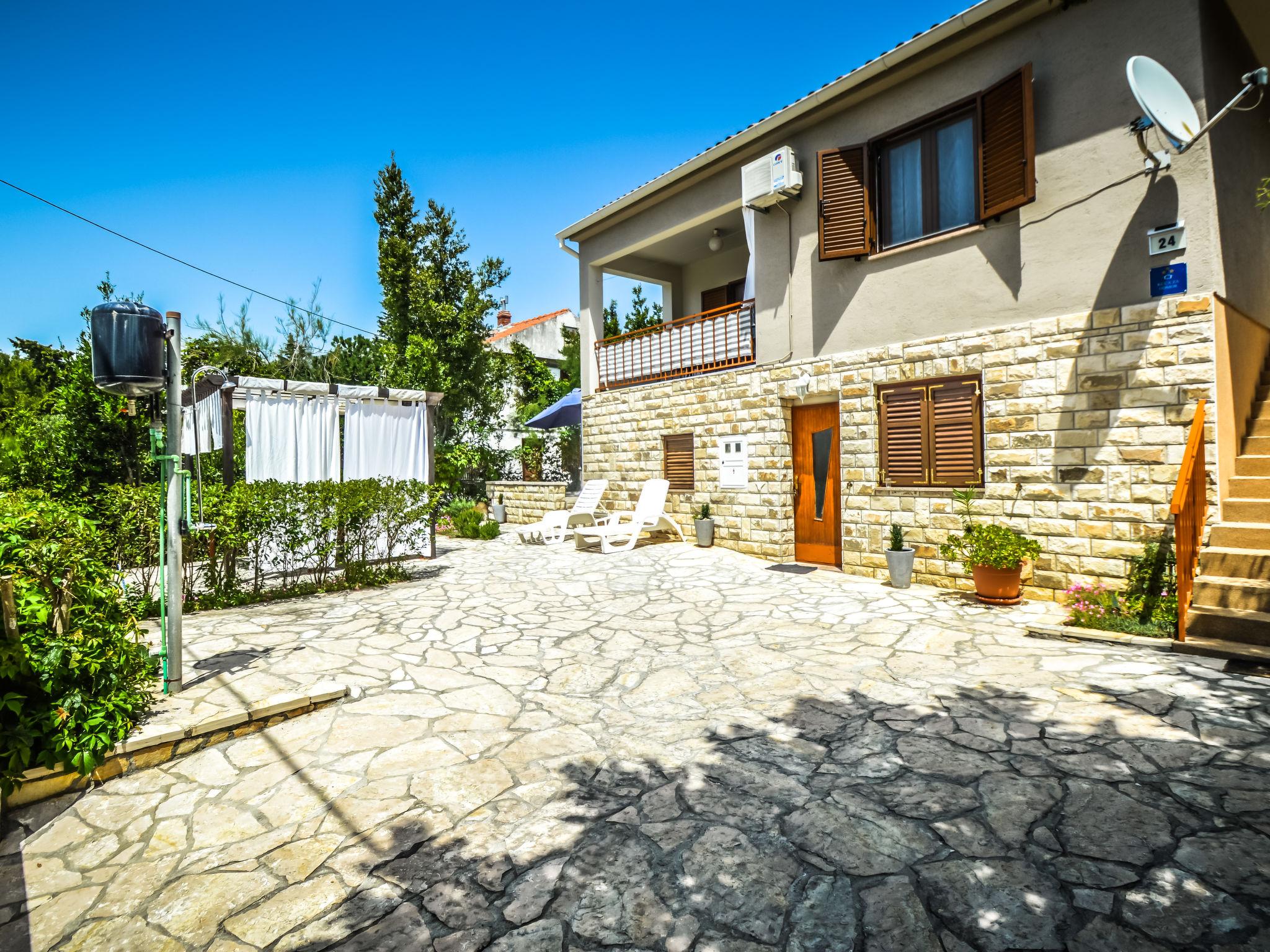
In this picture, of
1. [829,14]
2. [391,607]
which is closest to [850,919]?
[391,607]

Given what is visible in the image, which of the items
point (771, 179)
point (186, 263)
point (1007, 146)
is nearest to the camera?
point (1007, 146)

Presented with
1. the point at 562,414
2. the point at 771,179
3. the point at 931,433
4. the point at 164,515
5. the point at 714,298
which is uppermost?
the point at 771,179

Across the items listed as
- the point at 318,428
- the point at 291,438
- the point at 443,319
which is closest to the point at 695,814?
the point at 291,438

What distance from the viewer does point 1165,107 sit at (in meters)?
5.41

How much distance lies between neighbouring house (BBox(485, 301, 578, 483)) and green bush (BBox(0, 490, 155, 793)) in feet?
42.2

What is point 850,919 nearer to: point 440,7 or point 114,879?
point 114,879

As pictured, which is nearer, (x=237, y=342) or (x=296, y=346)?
(x=237, y=342)

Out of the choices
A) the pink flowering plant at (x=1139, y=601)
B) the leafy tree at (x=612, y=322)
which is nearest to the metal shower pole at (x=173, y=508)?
the pink flowering plant at (x=1139, y=601)

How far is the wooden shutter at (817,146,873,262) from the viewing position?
8.18 metres

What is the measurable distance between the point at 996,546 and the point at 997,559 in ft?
0.46

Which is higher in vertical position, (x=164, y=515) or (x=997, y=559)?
(x=164, y=515)

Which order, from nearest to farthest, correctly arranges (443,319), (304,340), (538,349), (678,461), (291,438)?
1. (291,438)
2. (678,461)
3. (443,319)
4. (304,340)
5. (538,349)

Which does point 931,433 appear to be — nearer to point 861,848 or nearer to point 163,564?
point 861,848

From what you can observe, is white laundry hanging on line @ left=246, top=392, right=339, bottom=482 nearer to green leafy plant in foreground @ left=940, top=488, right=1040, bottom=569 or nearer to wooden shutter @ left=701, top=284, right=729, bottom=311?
wooden shutter @ left=701, top=284, right=729, bottom=311
